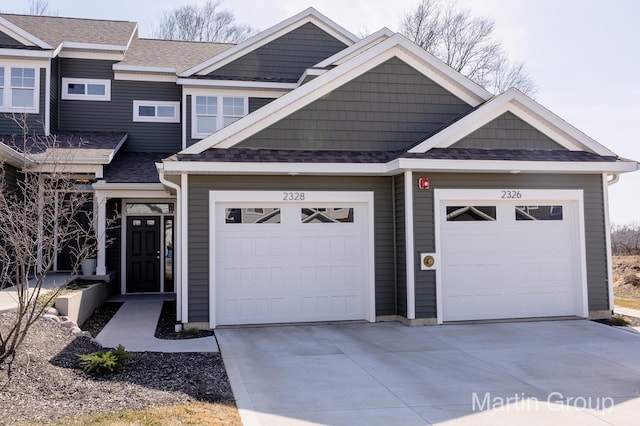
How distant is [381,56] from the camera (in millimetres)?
10609

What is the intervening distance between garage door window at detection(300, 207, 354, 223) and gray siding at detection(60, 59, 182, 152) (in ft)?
23.0

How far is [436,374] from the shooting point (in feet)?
21.4

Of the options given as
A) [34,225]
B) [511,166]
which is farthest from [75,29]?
[511,166]

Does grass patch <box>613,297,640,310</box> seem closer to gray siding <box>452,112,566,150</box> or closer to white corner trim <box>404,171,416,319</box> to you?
gray siding <box>452,112,566,150</box>

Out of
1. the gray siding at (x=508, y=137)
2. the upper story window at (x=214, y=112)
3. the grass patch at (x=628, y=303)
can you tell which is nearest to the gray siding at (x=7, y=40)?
the upper story window at (x=214, y=112)

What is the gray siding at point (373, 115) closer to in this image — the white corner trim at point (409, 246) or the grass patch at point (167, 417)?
the white corner trim at point (409, 246)

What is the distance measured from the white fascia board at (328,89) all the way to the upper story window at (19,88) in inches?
293

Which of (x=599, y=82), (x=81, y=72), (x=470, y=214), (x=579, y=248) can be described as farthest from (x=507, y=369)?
(x=81, y=72)

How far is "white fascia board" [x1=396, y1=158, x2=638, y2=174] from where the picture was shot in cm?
948

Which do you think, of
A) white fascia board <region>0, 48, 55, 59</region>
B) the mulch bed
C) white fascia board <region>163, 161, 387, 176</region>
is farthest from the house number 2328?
white fascia board <region>0, 48, 55, 59</region>

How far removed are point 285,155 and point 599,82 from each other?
8050 millimetres

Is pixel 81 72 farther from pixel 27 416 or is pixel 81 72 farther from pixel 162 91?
pixel 27 416

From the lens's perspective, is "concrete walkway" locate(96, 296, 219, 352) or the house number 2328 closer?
"concrete walkway" locate(96, 296, 219, 352)

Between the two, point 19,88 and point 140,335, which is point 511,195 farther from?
point 19,88
